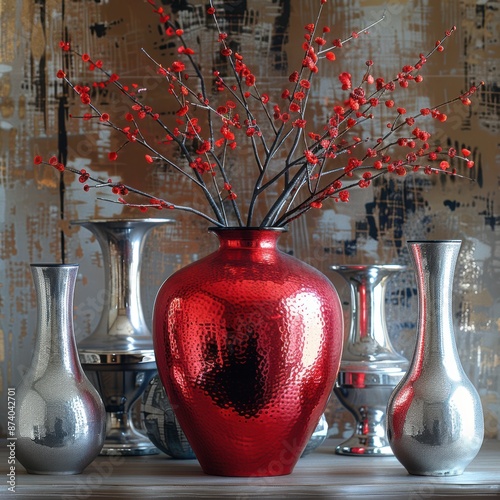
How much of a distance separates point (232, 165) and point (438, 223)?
12.8 inches

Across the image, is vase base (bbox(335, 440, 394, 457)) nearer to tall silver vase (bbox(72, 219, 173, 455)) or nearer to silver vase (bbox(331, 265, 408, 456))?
silver vase (bbox(331, 265, 408, 456))

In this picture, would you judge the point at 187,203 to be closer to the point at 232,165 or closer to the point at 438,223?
the point at 232,165

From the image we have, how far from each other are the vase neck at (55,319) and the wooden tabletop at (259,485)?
0.13 m

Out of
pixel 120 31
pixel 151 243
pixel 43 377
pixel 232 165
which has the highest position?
pixel 120 31

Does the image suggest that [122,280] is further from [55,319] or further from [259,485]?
[259,485]

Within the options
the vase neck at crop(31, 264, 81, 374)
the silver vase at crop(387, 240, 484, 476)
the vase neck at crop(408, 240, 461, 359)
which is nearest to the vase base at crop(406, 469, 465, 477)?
the silver vase at crop(387, 240, 484, 476)

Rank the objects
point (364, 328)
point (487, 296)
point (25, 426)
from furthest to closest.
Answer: point (487, 296)
point (364, 328)
point (25, 426)

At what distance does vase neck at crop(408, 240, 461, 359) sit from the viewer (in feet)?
3.32

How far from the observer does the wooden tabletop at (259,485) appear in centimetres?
94

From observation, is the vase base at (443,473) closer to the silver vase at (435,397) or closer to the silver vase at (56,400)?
the silver vase at (435,397)

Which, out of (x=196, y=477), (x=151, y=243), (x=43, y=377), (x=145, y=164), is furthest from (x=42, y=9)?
(x=196, y=477)

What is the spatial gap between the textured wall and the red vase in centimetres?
31

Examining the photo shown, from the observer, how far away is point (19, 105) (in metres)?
1.33

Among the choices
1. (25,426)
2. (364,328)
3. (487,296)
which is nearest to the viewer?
(25,426)
